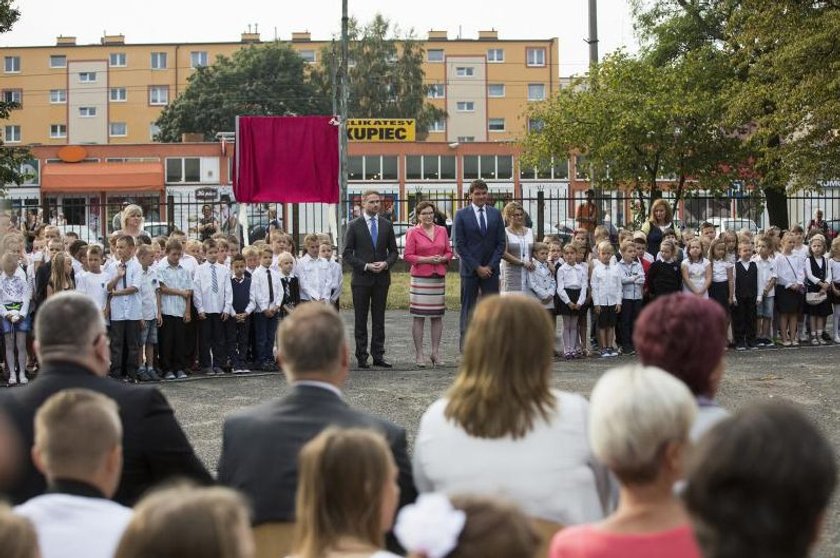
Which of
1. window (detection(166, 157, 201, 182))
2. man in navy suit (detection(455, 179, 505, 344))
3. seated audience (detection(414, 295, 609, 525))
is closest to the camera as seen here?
seated audience (detection(414, 295, 609, 525))

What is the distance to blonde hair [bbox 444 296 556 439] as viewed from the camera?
4.64 m

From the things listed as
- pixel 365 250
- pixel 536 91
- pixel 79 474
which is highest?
pixel 536 91

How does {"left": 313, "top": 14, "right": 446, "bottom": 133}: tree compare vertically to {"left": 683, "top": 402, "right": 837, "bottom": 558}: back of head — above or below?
above

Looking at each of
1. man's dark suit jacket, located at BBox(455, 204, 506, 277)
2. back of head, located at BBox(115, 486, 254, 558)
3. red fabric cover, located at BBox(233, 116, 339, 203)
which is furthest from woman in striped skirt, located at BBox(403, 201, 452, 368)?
back of head, located at BBox(115, 486, 254, 558)

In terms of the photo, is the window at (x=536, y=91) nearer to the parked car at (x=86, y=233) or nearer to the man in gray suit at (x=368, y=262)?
the parked car at (x=86, y=233)

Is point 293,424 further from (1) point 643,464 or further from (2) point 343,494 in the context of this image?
(1) point 643,464

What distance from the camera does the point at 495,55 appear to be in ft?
371

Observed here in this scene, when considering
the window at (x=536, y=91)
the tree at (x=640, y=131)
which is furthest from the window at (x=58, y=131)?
the tree at (x=640, y=131)

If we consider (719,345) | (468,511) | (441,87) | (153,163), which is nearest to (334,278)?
(719,345)

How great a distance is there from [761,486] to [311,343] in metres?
2.52

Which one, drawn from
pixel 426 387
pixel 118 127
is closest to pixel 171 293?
pixel 426 387

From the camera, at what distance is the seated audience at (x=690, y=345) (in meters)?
4.45

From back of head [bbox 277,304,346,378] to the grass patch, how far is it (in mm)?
21065

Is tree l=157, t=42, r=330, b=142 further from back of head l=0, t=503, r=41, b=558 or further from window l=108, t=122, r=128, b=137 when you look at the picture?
back of head l=0, t=503, r=41, b=558
